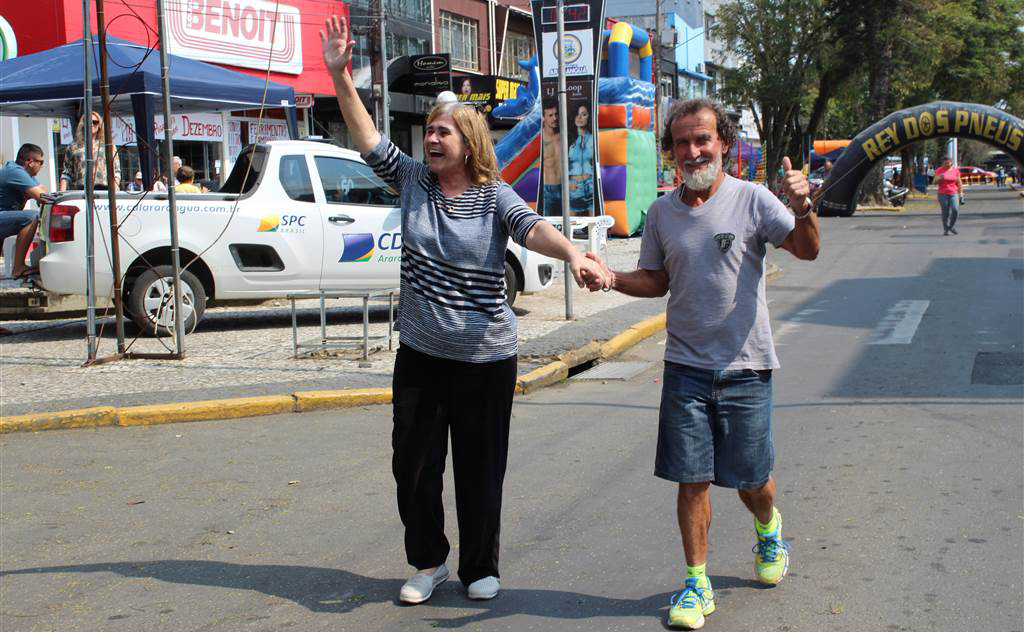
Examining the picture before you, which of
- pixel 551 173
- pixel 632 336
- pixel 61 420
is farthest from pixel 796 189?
pixel 551 173

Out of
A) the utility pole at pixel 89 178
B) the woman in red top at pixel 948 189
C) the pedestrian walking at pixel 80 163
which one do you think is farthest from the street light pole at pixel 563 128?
the woman in red top at pixel 948 189

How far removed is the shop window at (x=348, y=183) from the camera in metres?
12.3

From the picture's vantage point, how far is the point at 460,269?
4.31 m

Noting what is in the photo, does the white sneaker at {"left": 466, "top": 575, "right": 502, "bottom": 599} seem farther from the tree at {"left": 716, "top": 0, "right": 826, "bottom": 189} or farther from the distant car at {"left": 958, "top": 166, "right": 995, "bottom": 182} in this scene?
the distant car at {"left": 958, "top": 166, "right": 995, "bottom": 182}

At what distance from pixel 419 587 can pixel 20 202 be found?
34.5 feet

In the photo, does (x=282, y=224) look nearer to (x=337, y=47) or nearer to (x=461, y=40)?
(x=337, y=47)

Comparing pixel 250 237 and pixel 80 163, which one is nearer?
pixel 250 237

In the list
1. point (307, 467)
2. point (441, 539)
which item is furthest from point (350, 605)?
point (307, 467)

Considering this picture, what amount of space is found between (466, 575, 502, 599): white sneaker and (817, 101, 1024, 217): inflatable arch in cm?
600

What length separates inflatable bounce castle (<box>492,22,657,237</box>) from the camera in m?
26.3

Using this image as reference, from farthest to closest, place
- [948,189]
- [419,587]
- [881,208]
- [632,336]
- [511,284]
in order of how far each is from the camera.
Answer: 1. [881,208]
2. [948,189]
3. [511,284]
4. [632,336]
5. [419,587]

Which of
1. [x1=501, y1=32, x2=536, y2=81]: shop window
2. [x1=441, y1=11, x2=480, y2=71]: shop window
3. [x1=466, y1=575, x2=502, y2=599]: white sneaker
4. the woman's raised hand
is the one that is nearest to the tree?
[x1=501, y1=32, x2=536, y2=81]: shop window

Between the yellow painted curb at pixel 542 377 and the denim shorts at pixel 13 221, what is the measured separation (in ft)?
21.1

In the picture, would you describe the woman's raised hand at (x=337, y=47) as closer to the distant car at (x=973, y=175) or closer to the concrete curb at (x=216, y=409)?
the concrete curb at (x=216, y=409)
